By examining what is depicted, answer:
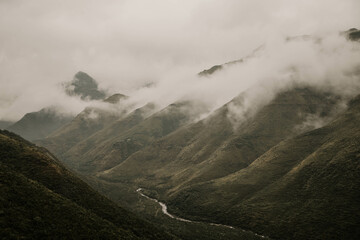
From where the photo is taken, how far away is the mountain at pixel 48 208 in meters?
91.6

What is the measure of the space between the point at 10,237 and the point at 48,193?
140 ft

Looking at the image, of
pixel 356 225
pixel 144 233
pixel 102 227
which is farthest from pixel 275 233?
pixel 102 227

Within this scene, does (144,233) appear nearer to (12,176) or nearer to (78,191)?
(78,191)

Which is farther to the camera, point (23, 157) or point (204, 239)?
point (204, 239)

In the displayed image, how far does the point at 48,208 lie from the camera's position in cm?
10825

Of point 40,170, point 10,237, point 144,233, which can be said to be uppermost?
point 40,170

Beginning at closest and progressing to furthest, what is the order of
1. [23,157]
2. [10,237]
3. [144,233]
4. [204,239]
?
1. [10,237]
2. [144,233]
3. [23,157]
4. [204,239]

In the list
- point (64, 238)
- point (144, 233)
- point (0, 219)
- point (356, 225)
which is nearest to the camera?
point (0, 219)

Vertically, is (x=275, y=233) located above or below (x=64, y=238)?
below

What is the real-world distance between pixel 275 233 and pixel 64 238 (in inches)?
6257

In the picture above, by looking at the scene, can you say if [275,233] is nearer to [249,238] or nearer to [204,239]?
[249,238]

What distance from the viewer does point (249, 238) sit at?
19400 cm

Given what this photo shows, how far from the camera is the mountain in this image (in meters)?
91.6

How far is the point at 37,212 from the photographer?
101188mm
